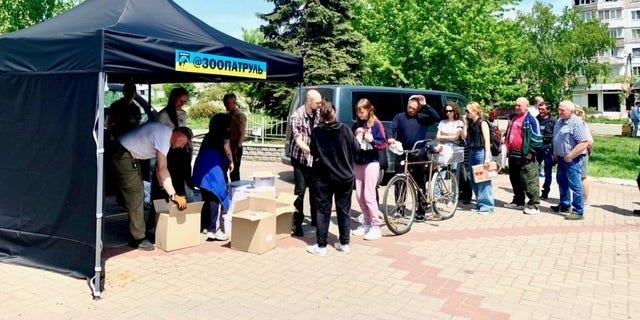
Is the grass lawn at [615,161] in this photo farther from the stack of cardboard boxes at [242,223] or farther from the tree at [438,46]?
the stack of cardboard boxes at [242,223]

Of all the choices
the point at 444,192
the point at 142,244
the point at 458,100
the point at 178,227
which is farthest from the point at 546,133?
the point at 142,244

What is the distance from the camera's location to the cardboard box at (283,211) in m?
6.11

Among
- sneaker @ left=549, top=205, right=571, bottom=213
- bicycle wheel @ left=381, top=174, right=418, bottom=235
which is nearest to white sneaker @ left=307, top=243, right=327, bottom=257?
bicycle wheel @ left=381, top=174, right=418, bottom=235

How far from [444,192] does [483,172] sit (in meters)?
0.67

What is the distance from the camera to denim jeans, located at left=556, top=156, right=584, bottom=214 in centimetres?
760

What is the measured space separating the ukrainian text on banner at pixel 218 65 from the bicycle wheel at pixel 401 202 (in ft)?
7.21

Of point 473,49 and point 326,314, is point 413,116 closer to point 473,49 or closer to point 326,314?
point 326,314

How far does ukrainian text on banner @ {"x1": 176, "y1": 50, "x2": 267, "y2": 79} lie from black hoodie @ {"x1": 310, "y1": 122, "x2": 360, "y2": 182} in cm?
100

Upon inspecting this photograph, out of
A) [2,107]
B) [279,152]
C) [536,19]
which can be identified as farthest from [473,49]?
[536,19]

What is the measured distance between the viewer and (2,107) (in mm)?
5129

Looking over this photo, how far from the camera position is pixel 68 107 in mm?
4598

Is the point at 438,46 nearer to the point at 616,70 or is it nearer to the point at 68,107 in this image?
the point at 68,107

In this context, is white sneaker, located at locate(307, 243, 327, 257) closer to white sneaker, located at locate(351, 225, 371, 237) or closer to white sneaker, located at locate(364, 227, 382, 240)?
white sneaker, located at locate(364, 227, 382, 240)

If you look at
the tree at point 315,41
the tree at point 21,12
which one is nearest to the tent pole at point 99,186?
the tree at point 315,41
